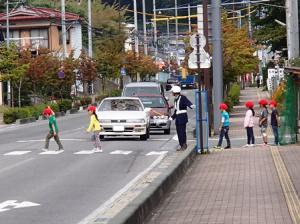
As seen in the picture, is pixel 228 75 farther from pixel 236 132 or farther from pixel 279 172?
pixel 279 172

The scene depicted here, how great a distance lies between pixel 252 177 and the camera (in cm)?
1595

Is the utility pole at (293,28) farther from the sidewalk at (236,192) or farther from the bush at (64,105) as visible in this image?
the bush at (64,105)

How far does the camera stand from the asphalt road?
12.3 meters

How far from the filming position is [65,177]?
17.2 metres

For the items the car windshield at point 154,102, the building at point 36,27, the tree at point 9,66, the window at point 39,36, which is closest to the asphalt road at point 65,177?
the car windshield at point 154,102

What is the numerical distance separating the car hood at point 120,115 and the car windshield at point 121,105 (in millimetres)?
530

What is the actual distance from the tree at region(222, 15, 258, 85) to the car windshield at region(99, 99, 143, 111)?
1640 centimetres

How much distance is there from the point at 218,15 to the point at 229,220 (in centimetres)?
2399

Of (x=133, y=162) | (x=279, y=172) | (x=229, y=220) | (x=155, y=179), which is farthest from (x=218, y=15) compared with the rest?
(x=229, y=220)

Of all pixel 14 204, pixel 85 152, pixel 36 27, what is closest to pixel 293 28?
pixel 85 152

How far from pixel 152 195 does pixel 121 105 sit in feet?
60.3

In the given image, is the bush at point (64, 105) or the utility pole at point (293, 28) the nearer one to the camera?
the utility pole at point (293, 28)

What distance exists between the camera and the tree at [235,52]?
4656cm

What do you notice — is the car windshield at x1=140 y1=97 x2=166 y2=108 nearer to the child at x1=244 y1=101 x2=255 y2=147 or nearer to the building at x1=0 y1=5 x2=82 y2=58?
the child at x1=244 y1=101 x2=255 y2=147
